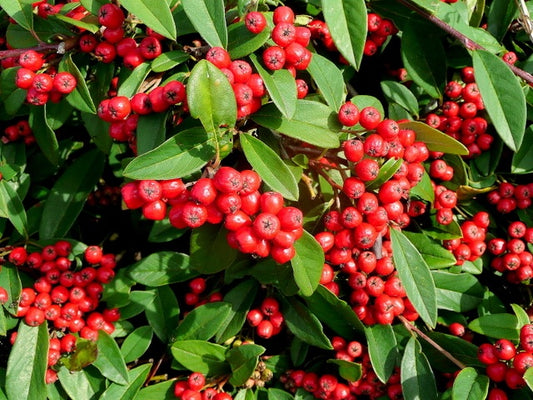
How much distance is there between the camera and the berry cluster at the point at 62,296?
2889 mm

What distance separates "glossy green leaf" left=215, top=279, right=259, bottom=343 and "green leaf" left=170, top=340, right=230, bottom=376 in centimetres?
8

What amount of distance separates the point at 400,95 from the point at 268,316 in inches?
56.2

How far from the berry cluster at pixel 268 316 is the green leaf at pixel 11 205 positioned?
1402mm

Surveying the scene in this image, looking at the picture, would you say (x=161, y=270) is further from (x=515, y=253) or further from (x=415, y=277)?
(x=515, y=253)

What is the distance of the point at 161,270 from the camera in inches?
117

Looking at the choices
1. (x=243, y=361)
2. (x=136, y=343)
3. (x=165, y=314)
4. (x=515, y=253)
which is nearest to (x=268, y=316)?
(x=243, y=361)

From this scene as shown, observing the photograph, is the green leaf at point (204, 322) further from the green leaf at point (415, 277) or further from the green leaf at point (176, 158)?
the green leaf at point (176, 158)

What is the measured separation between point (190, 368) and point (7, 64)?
1.84 m

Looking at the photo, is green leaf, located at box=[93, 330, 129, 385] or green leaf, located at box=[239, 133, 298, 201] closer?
green leaf, located at box=[239, 133, 298, 201]

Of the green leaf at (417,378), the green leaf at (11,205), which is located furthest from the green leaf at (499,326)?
the green leaf at (11,205)

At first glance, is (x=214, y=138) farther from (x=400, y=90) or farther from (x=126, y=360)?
(x=126, y=360)

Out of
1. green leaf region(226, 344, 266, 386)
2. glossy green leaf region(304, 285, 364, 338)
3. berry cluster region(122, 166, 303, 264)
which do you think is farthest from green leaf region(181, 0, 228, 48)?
green leaf region(226, 344, 266, 386)

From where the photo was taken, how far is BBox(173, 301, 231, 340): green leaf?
112 inches

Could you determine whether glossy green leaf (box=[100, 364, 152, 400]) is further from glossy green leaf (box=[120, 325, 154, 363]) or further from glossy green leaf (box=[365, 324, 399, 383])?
glossy green leaf (box=[365, 324, 399, 383])
